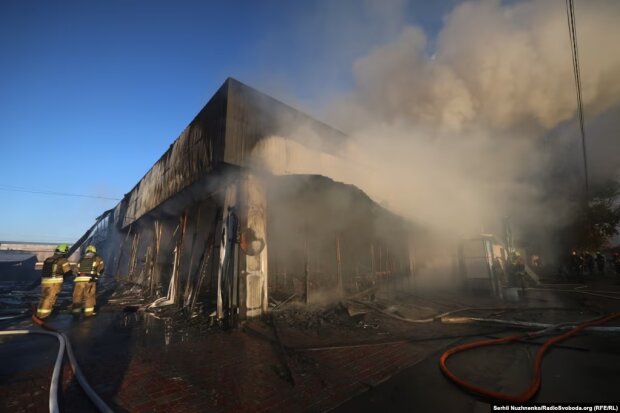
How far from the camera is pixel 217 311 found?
256 inches

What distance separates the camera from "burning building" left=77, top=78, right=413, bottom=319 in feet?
22.0

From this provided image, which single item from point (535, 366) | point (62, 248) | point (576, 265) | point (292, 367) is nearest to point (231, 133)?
point (292, 367)

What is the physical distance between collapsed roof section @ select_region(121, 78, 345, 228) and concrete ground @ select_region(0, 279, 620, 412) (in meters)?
4.03

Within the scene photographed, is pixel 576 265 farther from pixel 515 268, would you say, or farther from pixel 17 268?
pixel 17 268

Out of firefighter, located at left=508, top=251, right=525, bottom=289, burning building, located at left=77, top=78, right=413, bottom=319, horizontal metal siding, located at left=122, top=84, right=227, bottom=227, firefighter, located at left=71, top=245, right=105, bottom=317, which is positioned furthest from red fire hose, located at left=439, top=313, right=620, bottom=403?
firefighter, located at left=71, top=245, right=105, bottom=317

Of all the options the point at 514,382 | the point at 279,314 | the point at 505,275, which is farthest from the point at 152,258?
the point at 505,275

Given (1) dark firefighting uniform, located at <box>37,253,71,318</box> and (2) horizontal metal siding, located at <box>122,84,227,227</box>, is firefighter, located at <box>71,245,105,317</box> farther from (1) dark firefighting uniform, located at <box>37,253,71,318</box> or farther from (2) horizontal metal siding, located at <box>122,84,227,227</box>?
(2) horizontal metal siding, located at <box>122,84,227,227</box>

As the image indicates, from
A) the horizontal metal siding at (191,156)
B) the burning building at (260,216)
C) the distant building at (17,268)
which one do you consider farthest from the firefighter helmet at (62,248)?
the distant building at (17,268)

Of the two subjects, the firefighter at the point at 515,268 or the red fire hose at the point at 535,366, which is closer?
the red fire hose at the point at 535,366

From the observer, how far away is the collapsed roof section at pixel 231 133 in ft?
22.2

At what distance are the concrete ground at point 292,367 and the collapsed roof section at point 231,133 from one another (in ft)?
13.2

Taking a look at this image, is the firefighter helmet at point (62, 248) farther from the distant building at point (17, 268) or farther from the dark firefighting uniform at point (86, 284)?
the distant building at point (17, 268)

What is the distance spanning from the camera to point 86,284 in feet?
25.0

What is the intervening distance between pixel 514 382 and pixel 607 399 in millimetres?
764
